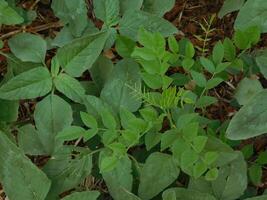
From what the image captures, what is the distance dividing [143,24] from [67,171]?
1.51 ft

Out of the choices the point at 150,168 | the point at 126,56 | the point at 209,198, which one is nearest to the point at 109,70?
the point at 126,56

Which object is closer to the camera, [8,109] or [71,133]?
[71,133]

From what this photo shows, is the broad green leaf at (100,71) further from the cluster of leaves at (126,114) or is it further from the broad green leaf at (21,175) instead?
the broad green leaf at (21,175)

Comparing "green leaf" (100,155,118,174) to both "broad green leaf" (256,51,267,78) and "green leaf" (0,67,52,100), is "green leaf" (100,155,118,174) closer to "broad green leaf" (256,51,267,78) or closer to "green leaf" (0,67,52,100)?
"green leaf" (0,67,52,100)

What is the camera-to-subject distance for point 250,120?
1447mm

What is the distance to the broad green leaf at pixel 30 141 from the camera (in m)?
1.65

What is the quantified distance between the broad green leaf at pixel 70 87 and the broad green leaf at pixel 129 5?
0.86 ft

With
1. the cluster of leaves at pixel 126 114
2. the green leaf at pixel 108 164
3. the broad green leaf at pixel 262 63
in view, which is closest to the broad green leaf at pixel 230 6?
the cluster of leaves at pixel 126 114

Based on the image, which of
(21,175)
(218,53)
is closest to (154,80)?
(218,53)

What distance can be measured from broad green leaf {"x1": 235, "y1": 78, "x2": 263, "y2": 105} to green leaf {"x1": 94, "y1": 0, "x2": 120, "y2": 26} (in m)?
0.40

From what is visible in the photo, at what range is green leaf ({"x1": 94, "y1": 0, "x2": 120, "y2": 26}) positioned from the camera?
1608 millimetres

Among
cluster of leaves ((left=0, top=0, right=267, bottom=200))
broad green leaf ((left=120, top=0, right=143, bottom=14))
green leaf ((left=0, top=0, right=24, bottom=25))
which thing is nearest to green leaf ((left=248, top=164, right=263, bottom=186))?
cluster of leaves ((left=0, top=0, right=267, bottom=200))

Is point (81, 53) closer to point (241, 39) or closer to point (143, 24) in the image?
point (143, 24)

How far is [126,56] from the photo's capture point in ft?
5.32
